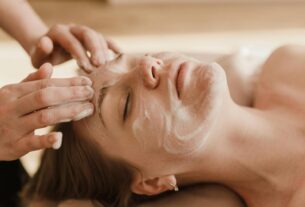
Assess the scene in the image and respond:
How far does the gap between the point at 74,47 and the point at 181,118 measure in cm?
42

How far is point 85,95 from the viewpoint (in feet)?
3.61

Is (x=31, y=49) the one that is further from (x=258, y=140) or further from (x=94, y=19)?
(x=94, y=19)

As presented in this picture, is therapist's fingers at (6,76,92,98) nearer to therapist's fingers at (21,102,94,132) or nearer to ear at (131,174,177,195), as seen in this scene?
therapist's fingers at (21,102,94,132)

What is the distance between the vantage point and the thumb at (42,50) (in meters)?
1.33

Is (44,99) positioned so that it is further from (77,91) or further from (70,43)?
(70,43)

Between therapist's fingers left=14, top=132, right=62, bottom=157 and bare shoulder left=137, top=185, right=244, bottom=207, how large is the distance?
1.53ft

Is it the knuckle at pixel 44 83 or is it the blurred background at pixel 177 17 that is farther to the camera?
the blurred background at pixel 177 17

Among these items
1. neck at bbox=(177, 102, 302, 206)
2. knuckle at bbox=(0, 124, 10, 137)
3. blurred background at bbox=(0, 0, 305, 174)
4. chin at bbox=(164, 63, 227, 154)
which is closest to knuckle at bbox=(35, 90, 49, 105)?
knuckle at bbox=(0, 124, 10, 137)

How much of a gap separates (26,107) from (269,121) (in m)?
0.73

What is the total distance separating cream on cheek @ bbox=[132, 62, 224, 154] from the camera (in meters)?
1.15

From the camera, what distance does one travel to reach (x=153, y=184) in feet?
4.19

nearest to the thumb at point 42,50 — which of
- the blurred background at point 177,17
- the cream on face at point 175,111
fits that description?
the cream on face at point 175,111

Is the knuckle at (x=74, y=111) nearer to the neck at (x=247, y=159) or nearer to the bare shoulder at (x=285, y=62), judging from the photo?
the neck at (x=247, y=159)

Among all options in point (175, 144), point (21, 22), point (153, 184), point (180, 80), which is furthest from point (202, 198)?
point (21, 22)
